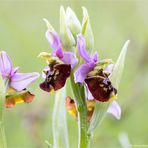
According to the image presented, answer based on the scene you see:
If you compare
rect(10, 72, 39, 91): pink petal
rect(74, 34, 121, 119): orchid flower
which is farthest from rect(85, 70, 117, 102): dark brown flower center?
rect(10, 72, 39, 91): pink petal

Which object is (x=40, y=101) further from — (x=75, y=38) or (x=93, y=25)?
(x=93, y=25)

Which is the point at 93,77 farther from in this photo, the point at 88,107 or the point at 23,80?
the point at 23,80

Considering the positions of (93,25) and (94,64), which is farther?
(93,25)

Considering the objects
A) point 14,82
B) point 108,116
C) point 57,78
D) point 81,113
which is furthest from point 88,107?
point 108,116

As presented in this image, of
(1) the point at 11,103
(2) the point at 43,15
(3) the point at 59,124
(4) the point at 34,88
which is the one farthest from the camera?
(2) the point at 43,15

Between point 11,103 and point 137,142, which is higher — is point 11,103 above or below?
above

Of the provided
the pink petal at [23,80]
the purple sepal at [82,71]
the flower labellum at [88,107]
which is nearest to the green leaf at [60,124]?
the flower labellum at [88,107]

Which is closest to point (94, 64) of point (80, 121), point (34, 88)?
point (80, 121)
